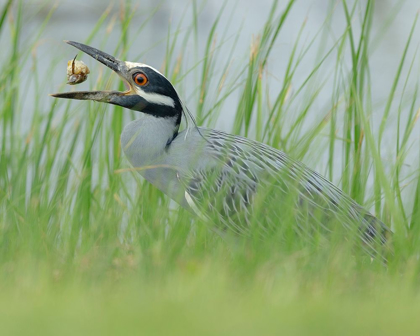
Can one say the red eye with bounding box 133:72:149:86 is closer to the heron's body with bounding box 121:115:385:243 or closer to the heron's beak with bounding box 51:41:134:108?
the heron's beak with bounding box 51:41:134:108

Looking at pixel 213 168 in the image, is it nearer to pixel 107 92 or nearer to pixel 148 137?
pixel 148 137

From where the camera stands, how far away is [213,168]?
4.50m

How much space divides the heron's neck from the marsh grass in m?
0.11

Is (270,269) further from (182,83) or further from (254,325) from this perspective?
(182,83)

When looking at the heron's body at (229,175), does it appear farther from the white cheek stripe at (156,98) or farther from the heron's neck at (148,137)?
the white cheek stripe at (156,98)

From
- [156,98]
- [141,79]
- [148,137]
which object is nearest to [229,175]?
[148,137]

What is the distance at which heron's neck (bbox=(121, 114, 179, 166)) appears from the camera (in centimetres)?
468

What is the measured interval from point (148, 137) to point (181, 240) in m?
1.39

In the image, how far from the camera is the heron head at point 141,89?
185 inches

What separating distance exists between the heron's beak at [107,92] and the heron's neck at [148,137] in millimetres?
157

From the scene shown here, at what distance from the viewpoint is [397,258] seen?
348 centimetres

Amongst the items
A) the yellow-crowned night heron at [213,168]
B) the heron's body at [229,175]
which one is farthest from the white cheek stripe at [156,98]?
the heron's body at [229,175]

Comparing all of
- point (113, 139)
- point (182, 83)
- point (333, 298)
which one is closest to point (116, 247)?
point (333, 298)

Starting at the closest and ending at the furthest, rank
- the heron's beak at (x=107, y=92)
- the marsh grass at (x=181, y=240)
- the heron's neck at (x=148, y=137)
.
Result: the marsh grass at (x=181, y=240), the heron's beak at (x=107, y=92), the heron's neck at (x=148, y=137)
